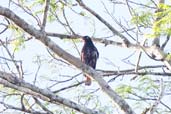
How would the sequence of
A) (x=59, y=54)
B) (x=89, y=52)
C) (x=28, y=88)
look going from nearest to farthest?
(x=28, y=88) → (x=59, y=54) → (x=89, y=52)

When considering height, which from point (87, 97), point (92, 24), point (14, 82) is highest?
point (92, 24)

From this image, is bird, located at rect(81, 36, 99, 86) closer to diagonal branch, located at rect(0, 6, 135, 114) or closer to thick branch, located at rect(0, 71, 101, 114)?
diagonal branch, located at rect(0, 6, 135, 114)

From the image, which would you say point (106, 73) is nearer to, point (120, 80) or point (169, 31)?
point (120, 80)

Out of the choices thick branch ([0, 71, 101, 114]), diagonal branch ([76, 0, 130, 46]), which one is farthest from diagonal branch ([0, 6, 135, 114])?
diagonal branch ([76, 0, 130, 46])

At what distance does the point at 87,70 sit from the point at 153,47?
3.43ft

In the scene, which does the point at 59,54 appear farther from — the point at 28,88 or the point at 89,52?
the point at 89,52

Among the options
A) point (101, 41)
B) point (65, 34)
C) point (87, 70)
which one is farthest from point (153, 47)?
point (87, 70)

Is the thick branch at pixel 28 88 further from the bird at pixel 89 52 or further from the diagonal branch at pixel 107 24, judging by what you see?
the bird at pixel 89 52

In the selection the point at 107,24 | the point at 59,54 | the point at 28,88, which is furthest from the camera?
the point at 107,24

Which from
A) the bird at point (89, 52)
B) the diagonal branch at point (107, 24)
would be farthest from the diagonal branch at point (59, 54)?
the bird at point (89, 52)

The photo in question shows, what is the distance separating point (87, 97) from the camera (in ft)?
14.5

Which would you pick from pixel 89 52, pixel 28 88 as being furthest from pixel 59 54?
pixel 89 52

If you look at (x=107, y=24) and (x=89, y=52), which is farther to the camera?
(x=89, y=52)

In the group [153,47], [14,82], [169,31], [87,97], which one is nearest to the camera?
[14,82]
